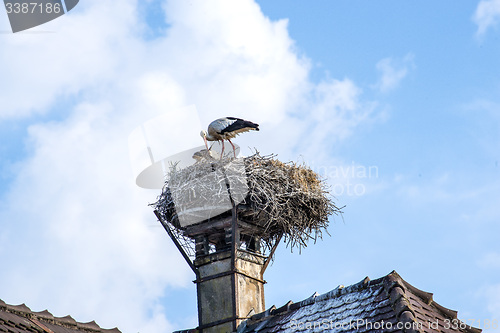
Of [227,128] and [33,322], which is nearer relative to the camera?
[33,322]

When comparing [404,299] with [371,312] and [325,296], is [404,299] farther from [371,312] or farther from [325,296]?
[325,296]

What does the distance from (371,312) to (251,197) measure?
3736 mm

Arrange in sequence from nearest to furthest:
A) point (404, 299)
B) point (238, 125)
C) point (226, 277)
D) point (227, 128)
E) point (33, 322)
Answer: point (404, 299), point (33, 322), point (226, 277), point (238, 125), point (227, 128)

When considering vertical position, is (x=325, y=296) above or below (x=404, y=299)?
above

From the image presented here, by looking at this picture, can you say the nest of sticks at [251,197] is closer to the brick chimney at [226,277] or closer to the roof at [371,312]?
the brick chimney at [226,277]

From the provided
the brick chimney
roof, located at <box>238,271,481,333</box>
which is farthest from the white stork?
roof, located at <box>238,271,481,333</box>

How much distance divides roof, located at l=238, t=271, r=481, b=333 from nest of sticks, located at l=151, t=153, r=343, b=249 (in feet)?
7.97

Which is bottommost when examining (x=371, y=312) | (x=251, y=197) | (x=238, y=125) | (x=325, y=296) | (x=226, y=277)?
(x=371, y=312)

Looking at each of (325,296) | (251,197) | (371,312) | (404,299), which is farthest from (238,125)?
(404,299)

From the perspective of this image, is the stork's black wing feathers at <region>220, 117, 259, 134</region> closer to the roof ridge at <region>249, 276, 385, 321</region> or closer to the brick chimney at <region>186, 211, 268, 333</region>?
the brick chimney at <region>186, 211, 268, 333</region>

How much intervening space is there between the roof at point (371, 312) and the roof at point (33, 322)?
2.80m

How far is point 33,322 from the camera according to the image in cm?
1061

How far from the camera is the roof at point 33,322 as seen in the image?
393 inches

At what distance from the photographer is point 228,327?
38.0 feet
